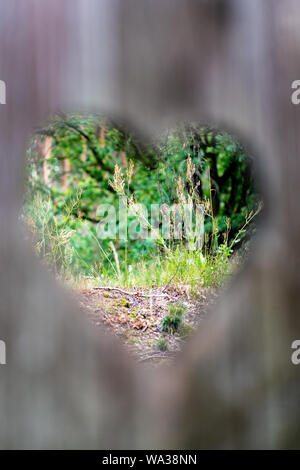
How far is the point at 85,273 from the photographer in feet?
4.14

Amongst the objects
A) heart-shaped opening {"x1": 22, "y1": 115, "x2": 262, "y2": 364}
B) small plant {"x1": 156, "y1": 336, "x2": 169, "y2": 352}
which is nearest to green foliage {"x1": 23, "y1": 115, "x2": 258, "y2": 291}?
heart-shaped opening {"x1": 22, "y1": 115, "x2": 262, "y2": 364}

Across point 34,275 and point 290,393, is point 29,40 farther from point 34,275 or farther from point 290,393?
point 290,393

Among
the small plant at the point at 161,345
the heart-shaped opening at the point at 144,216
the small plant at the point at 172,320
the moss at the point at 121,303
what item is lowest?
the small plant at the point at 161,345

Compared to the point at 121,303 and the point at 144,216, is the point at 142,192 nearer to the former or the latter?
the point at 144,216

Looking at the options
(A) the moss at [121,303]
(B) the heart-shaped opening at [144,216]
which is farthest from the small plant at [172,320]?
(A) the moss at [121,303]

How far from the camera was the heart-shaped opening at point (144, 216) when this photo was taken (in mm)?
1246

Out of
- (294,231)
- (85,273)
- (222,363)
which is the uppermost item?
(294,231)

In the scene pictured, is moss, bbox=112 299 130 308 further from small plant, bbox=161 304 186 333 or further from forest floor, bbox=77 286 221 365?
small plant, bbox=161 304 186 333

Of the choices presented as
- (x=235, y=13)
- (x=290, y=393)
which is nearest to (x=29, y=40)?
(x=235, y=13)

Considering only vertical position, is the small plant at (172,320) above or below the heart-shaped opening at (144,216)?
below

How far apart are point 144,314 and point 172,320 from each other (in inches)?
3.5

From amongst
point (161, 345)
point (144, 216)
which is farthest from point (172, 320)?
point (144, 216)

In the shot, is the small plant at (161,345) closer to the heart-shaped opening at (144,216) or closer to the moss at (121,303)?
the heart-shaped opening at (144,216)

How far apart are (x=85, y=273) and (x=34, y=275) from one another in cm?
15
